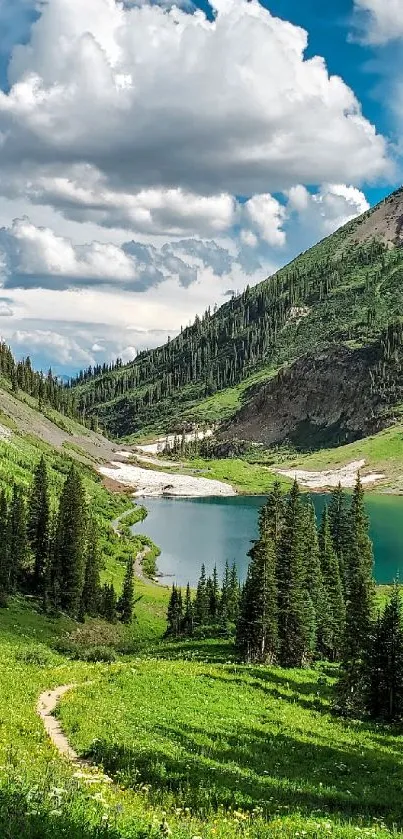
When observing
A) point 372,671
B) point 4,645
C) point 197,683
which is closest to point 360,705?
point 372,671

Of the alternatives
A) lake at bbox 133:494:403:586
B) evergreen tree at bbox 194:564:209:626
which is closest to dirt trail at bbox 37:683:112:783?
evergreen tree at bbox 194:564:209:626

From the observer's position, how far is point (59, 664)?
44.0 meters

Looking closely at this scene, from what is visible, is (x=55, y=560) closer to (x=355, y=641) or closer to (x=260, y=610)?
(x=260, y=610)

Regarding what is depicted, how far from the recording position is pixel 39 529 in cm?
8581

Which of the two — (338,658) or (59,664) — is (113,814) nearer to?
(59,664)

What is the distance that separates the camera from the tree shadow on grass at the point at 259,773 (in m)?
17.4

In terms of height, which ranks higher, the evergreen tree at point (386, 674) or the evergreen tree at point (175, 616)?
the evergreen tree at point (386, 674)

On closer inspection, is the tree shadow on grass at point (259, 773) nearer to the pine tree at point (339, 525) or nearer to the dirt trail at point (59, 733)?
the dirt trail at point (59, 733)

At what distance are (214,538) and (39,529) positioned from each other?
74.1m

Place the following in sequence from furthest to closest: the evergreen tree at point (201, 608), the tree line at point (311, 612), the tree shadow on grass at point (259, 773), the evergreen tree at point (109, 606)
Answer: the evergreen tree at point (109, 606)
the evergreen tree at point (201, 608)
the tree line at point (311, 612)
the tree shadow on grass at point (259, 773)

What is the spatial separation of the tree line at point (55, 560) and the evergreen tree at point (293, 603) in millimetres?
27712

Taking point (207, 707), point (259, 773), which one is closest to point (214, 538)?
point (207, 707)

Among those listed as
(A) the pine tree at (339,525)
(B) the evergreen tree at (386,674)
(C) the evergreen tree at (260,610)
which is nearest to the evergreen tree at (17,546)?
(C) the evergreen tree at (260,610)

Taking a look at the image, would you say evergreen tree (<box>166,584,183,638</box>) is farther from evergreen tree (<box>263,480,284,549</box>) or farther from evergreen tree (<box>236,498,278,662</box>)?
evergreen tree (<box>236,498,278,662</box>)
